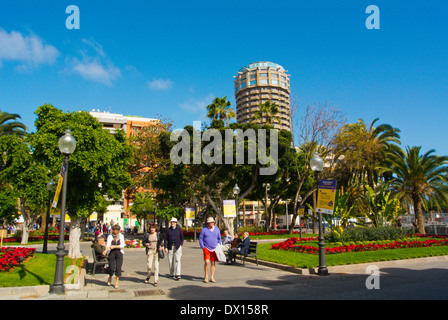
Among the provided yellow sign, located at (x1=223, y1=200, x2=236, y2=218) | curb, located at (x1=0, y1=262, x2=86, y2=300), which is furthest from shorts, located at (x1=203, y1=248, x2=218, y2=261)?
yellow sign, located at (x1=223, y1=200, x2=236, y2=218)

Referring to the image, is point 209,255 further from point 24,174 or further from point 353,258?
point 24,174

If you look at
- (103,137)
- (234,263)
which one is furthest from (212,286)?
(103,137)

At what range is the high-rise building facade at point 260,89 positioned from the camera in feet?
347

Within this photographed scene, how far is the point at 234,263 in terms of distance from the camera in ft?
45.4

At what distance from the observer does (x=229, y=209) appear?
908 inches

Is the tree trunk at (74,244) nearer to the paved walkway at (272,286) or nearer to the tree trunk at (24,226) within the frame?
the paved walkway at (272,286)

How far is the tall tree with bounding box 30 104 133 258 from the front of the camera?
45.8 feet

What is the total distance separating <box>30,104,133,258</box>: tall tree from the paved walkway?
4.95 meters

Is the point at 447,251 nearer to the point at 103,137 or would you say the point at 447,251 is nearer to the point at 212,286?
the point at 212,286

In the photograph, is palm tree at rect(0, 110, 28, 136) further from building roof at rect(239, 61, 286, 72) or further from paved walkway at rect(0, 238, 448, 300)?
building roof at rect(239, 61, 286, 72)

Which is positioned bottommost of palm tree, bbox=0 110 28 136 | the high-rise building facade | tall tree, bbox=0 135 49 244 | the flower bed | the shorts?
the flower bed

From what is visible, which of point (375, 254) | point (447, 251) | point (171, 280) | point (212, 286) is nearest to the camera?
point (212, 286)
